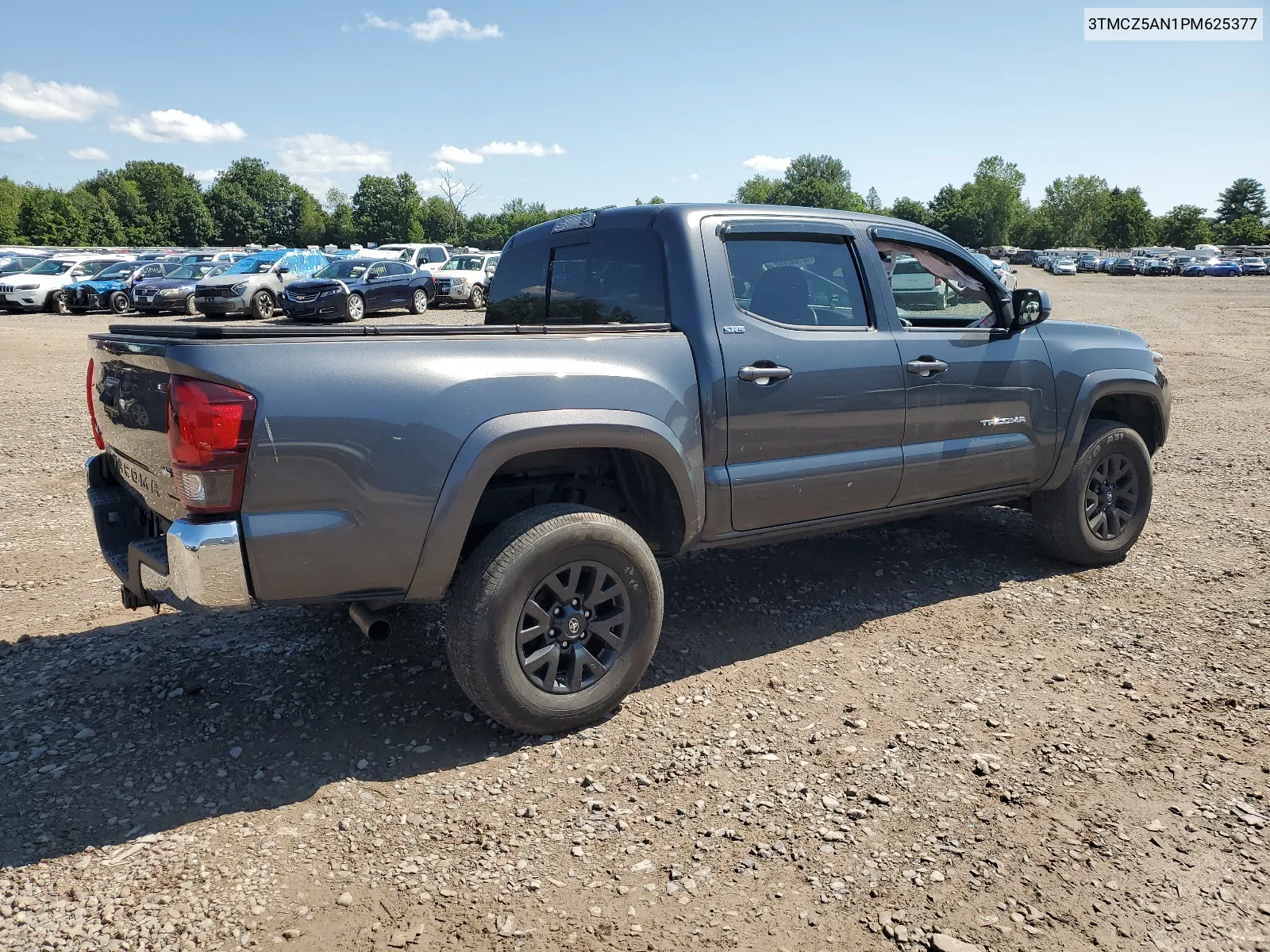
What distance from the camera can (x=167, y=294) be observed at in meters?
23.9

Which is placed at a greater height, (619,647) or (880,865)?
(619,647)

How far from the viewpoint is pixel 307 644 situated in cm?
431

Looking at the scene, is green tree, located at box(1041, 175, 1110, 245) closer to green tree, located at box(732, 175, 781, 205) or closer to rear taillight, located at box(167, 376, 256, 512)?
green tree, located at box(732, 175, 781, 205)

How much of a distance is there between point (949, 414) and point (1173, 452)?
537 centimetres

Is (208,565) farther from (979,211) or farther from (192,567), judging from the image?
(979,211)

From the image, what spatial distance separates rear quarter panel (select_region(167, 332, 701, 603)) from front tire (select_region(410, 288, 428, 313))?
20924mm

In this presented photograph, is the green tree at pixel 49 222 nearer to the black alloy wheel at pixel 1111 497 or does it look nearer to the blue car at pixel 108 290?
the blue car at pixel 108 290

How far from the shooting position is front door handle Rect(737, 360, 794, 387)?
382 centimetres

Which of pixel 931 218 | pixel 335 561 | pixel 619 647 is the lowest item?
pixel 619 647

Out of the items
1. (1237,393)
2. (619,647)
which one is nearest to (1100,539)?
(619,647)

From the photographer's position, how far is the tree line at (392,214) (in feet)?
285

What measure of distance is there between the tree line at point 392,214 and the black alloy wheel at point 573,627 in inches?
3255

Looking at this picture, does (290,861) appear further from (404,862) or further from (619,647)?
(619,647)

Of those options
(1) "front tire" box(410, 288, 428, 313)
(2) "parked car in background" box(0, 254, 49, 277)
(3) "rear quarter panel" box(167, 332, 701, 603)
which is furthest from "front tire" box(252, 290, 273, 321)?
(3) "rear quarter panel" box(167, 332, 701, 603)
